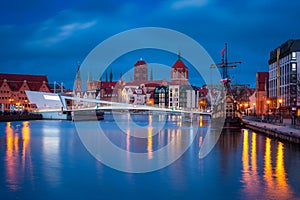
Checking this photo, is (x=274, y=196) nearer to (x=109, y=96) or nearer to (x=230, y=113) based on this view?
(x=230, y=113)

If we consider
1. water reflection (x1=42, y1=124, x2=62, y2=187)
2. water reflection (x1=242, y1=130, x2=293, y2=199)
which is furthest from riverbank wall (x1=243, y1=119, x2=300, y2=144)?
water reflection (x1=42, y1=124, x2=62, y2=187)

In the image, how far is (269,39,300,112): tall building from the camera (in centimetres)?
6022

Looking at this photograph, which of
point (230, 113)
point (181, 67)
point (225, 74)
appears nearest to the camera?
point (230, 113)

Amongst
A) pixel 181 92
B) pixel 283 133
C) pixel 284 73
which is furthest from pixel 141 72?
pixel 283 133

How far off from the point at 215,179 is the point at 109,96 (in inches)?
5338

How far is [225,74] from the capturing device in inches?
2448

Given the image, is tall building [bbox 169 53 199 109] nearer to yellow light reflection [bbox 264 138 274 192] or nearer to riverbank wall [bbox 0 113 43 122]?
riverbank wall [bbox 0 113 43 122]

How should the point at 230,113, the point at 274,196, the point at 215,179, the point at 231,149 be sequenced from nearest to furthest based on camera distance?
the point at 274,196 < the point at 215,179 < the point at 231,149 < the point at 230,113

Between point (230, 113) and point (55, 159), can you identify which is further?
point (230, 113)

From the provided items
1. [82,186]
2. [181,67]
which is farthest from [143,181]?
[181,67]

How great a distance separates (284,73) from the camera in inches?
2562

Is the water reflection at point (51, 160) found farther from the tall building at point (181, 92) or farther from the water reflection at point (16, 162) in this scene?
the tall building at point (181, 92)

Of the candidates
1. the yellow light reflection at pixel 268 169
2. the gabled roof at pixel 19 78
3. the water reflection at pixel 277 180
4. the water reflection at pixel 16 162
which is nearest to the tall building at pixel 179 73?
the gabled roof at pixel 19 78

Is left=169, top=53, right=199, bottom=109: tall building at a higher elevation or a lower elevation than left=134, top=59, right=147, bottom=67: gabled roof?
lower
